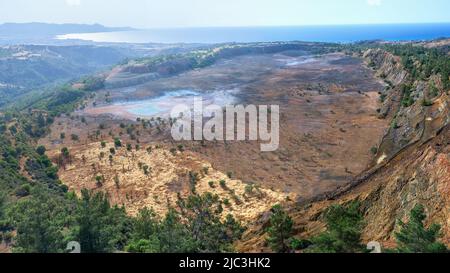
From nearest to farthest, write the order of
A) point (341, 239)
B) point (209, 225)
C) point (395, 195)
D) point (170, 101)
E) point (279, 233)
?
1. point (341, 239)
2. point (279, 233)
3. point (395, 195)
4. point (209, 225)
5. point (170, 101)


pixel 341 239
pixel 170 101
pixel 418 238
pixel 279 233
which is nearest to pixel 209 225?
pixel 279 233

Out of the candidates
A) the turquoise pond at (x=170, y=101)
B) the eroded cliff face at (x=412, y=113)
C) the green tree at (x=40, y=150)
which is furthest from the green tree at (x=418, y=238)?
the turquoise pond at (x=170, y=101)

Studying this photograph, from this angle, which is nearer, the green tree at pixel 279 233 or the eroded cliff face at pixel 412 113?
the green tree at pixel 279 233

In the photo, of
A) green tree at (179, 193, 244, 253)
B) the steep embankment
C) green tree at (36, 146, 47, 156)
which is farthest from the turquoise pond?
the steep embankment

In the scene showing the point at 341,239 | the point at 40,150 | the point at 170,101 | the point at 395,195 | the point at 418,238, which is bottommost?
the point at 40,150

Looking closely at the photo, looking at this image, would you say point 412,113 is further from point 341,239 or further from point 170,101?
point 170,101

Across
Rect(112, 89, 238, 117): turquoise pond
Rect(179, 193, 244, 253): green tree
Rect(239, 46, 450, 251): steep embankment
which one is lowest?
Rect(179, 193, 244, 253): green tree

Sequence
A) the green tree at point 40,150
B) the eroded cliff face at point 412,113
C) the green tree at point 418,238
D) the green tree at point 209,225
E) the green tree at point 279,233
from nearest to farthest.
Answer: the green tree at point 418,238, the green tree at point 279,233, the green tree at point 209,225, the eroded cliff face at point 412,113, the green tree at point 40,150

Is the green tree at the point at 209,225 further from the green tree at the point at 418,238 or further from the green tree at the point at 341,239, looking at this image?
the green tree at the point at 418,238

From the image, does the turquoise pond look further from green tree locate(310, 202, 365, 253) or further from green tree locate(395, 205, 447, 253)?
green tree locate(395, 205, 447, 253)
